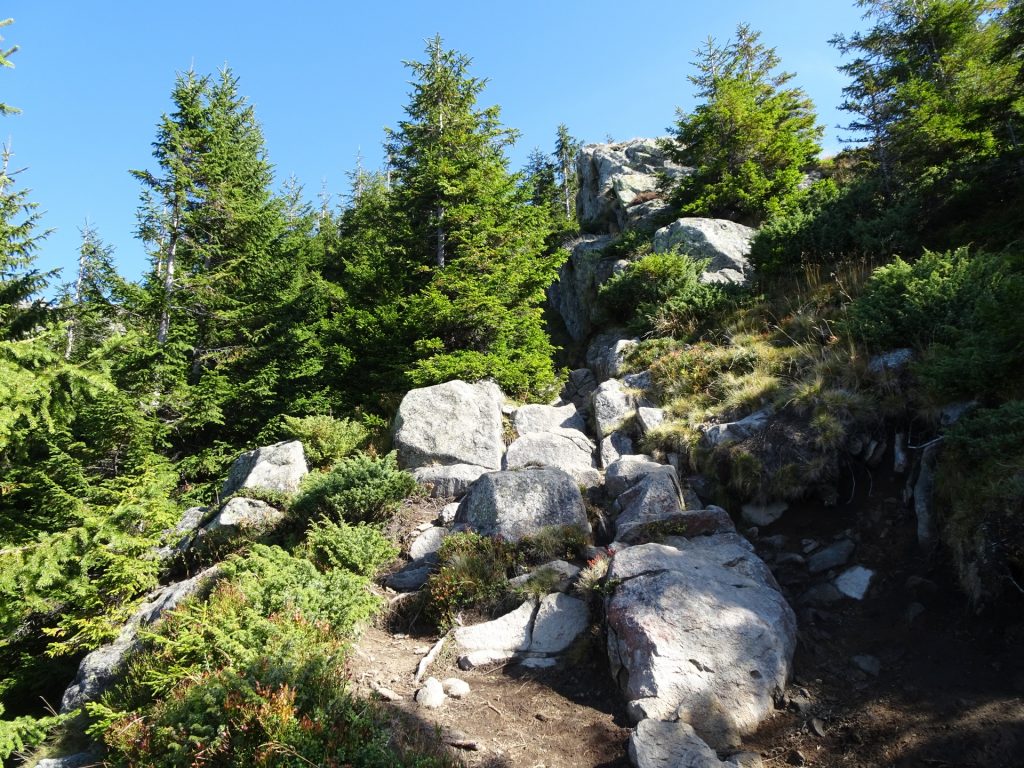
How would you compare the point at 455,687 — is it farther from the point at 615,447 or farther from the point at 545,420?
the point at 545,420

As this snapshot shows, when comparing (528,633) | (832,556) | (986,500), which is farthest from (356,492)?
(986,500)

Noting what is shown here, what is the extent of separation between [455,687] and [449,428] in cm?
603

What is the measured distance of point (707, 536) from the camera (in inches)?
291

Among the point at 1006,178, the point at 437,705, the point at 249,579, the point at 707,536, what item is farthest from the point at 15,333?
the point at 1006,178

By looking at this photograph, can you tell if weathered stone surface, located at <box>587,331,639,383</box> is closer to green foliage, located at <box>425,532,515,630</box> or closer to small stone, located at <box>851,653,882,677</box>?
green foliage, located at <box>425,532,515,630</box>

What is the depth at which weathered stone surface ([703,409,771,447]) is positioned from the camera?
878 cm

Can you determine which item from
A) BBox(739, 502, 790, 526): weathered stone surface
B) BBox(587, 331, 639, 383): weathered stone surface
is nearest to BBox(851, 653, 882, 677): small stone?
BBox(739, 502, 790, 526): weathered stone surface

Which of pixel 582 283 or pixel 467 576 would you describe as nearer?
pixel 467 576

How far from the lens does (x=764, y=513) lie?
26.3ft

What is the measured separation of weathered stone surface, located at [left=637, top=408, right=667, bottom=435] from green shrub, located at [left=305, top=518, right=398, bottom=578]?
5531 millimetres

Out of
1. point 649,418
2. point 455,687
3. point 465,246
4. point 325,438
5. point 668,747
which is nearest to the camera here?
point 668,747

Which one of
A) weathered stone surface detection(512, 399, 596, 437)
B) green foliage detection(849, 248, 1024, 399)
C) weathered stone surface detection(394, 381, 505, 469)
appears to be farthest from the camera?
weathered stone surface detection(512, 399, 596, 437)

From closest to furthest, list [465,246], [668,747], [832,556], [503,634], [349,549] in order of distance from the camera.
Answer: [668,747] → [503,634] → [832,556] → [349,549] → [465,246]

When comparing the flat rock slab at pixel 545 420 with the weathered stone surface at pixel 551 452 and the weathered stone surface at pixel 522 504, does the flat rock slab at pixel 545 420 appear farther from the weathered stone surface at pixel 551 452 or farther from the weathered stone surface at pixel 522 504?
the weathered stone surface at pixel 522 504
